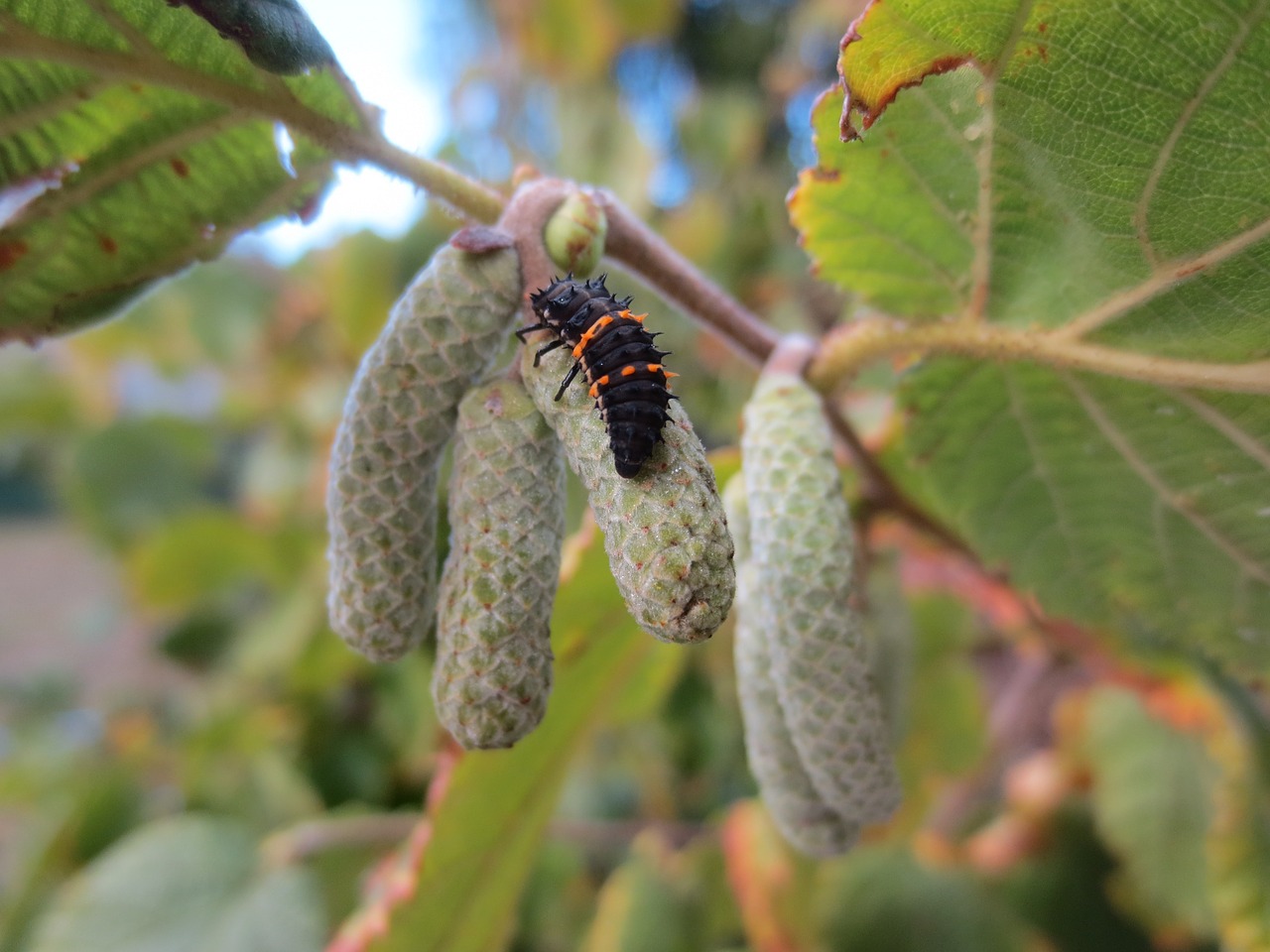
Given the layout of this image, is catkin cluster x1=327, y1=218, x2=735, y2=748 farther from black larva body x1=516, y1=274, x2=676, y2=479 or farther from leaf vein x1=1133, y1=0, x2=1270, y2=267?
leaf vein x1=1133, y1=0, x2=1270, y2=267

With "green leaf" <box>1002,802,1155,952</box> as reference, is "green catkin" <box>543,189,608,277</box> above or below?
above

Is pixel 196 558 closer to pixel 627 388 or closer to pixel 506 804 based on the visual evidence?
pixel 506 804

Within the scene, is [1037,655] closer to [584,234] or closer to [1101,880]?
[1101,880]

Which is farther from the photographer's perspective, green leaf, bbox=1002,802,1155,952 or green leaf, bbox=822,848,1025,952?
green leaf, bbox=1002,802,1155,952

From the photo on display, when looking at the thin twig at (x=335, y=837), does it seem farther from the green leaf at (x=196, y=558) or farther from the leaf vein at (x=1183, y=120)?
the leaf vein at (x=1183, y=120)

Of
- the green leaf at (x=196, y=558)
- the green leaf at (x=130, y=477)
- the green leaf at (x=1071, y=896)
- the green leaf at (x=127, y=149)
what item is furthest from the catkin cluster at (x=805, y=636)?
the green leaf at (x=130, y=477)

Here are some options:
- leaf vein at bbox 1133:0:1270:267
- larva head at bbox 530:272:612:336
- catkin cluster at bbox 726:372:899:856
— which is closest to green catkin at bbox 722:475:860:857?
catkin cluster at bbox 726:372:899:856

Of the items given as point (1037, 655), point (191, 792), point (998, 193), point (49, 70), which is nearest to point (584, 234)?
point (998, 193)

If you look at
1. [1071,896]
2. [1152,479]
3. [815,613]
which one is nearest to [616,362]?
[815,613]
